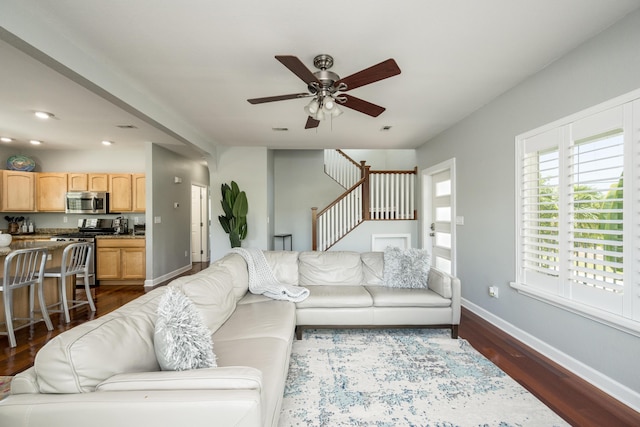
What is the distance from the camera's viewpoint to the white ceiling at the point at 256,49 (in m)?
1.86

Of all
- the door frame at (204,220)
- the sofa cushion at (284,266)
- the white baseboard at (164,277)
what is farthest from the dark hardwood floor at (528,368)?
the door frame at (204,220)

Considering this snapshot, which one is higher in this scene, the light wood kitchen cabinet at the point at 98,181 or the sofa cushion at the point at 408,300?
the light wood kitchen cabinet at the point at 98,181

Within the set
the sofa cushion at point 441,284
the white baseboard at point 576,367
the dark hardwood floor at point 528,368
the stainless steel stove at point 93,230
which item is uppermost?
the stainless steel stove at point 93,230

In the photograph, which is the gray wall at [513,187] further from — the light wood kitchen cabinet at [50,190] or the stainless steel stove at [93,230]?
the light wood kitchen cabinet at [50,190]

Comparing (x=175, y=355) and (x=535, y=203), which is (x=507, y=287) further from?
(x=175, y=355)

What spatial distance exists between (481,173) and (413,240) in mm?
2264

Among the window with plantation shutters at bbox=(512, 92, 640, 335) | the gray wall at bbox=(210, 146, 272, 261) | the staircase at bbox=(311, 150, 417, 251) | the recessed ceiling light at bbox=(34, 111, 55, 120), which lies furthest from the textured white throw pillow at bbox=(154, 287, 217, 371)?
the staircase at bbox=(311, 150, 417, 251)

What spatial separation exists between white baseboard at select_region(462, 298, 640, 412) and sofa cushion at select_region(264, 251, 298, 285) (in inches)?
88.2

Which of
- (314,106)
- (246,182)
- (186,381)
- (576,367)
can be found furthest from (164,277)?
(576,367)

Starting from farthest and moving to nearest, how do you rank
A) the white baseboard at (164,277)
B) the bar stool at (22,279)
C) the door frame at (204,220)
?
the door frame at (204,220) < the white baseboard at (164,277) < the bar stool at (22,279)

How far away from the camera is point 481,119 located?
354 cm

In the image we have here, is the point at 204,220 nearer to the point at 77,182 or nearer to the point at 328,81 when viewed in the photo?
the point at 77,182

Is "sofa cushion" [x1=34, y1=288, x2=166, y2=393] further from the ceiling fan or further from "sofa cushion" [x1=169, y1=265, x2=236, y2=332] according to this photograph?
the ceiling fan

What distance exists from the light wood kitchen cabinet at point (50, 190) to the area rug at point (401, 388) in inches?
219
